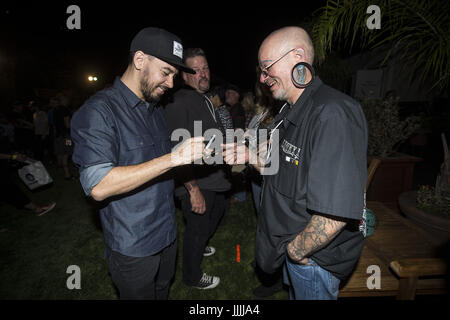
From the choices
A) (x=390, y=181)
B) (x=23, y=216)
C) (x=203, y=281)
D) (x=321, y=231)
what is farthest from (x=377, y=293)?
(x=23, y=216)

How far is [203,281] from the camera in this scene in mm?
3092

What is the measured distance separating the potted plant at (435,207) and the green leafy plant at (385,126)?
1.31 meters

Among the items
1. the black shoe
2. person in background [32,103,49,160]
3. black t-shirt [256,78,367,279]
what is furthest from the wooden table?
person in background [32,103,49,160]

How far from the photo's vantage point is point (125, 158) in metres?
1.65

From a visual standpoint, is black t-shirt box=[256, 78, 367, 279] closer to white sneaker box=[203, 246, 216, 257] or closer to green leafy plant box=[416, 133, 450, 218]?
white sneaker box=[203, 246, 216, 257]

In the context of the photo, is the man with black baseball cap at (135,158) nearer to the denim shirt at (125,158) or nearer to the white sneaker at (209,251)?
the denim shirt at (125,158)

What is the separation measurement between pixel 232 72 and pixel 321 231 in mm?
24776

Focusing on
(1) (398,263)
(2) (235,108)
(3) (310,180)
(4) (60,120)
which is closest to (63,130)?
(4) (60,120)

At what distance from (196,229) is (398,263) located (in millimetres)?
1964

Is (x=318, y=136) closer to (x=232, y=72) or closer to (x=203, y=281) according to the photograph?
(x=203, y=281)

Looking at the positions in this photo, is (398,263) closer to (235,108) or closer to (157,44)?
(157,44)

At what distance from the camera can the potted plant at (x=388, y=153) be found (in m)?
4.37

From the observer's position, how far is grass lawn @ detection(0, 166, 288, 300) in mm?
3045

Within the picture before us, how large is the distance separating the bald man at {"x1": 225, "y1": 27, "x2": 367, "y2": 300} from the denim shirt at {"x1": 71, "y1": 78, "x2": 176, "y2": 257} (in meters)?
0.85
